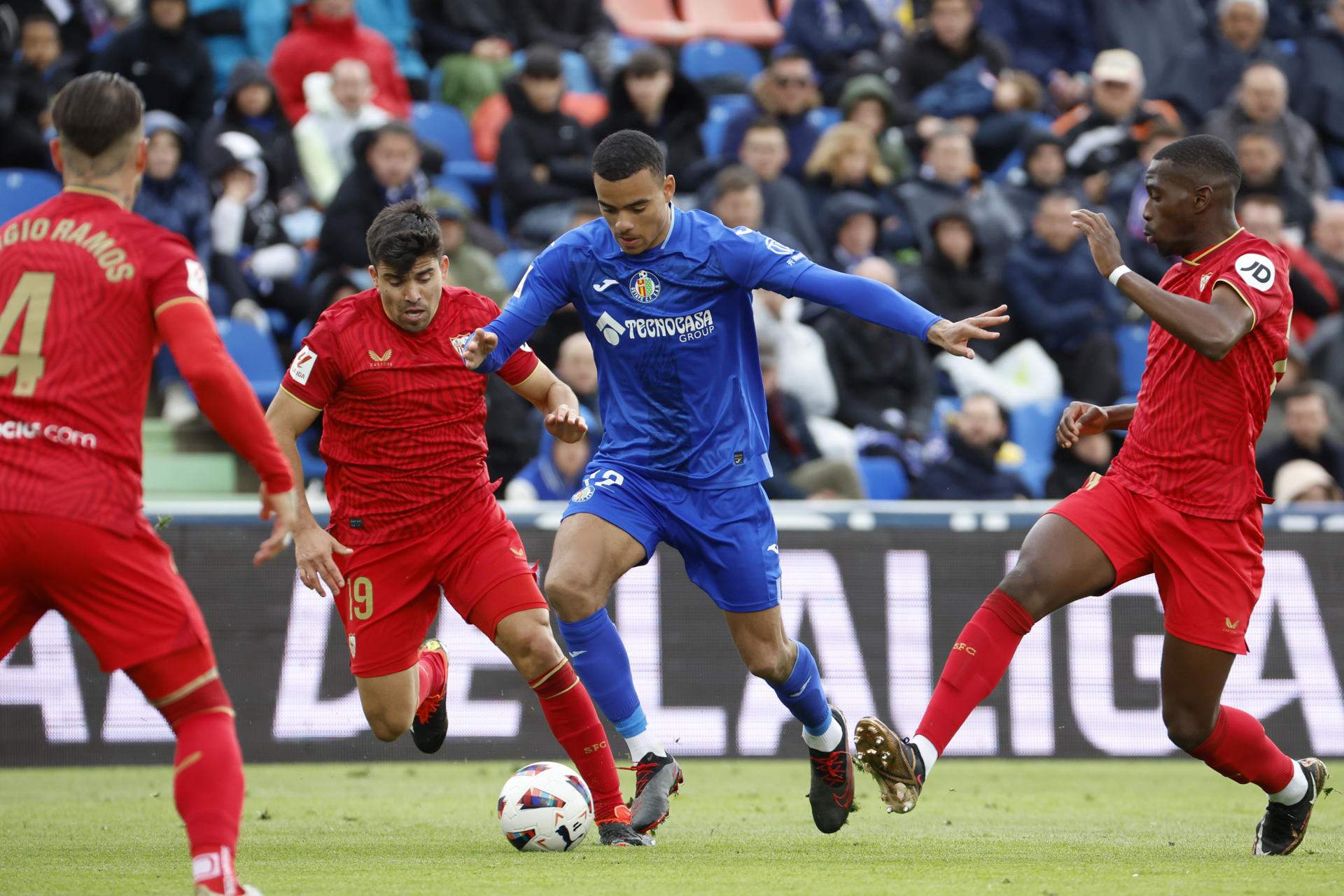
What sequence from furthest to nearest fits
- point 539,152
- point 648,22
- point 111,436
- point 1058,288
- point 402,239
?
point 648,22, point 539,152, point 1058,288, point 402,239, point 111,436

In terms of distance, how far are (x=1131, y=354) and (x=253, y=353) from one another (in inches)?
288

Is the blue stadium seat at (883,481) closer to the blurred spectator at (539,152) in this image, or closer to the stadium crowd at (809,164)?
the stadium crowd at (809,164)

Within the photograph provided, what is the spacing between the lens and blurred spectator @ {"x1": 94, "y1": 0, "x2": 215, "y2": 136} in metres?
14.6

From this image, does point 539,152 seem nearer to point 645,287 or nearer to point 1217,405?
point 645,287

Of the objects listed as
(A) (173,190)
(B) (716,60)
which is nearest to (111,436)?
(A) (173,190)

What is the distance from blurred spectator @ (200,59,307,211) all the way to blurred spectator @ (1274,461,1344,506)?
8016mm

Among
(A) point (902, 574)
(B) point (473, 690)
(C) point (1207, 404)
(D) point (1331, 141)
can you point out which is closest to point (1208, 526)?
(C) point (1207, 404)

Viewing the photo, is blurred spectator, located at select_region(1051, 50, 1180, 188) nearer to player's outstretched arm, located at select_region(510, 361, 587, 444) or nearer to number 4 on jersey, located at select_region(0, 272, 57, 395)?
player's outstretched arm, located at select_region(510, 361, 587, 444)

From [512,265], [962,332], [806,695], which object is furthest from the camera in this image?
[512,265]

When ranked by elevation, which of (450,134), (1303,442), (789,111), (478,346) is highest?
(478,346)

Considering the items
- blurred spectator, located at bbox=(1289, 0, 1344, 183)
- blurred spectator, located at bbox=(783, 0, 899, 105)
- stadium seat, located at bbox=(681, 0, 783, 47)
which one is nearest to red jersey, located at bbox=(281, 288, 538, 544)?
blurred spectator, located at bbox=(783, 0, 899, 105)

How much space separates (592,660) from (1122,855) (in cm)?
228

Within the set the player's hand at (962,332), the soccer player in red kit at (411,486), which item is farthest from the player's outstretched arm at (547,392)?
the player's hand at (962,332)

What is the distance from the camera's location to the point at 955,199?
15.4 metres
